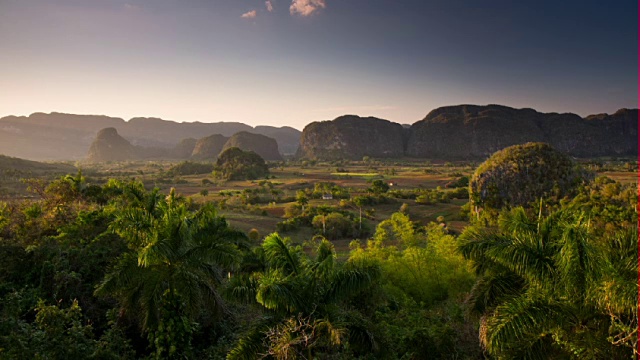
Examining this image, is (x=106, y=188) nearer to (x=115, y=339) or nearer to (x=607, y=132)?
(x=115, y=339)

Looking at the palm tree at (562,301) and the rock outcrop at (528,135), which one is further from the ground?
the rock outcrop at (528,135)

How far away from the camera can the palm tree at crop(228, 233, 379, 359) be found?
748cm

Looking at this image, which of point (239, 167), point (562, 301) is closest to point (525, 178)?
point (562, 301)

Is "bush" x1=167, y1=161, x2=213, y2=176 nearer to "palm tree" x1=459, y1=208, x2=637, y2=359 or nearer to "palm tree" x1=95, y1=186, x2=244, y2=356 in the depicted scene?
"palm tree" x1=95, y1=186, x2=244, y2=356

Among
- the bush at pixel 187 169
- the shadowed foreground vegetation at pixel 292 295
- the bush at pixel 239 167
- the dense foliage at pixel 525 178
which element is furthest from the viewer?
the bush at pixel 187 169

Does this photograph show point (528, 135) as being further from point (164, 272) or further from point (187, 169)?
point (164, 272)

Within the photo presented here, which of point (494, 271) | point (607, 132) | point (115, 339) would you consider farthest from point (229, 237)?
point (607, 132)

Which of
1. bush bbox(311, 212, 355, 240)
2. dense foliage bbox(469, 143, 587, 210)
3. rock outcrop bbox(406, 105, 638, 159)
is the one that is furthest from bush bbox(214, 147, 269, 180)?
rock outcrop bbox(406, 105, 638, 159)

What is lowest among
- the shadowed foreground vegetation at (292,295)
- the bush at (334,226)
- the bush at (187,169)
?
the bush at (334,226)

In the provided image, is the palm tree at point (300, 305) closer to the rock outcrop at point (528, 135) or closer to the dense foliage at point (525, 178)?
the dense foliage at point (525, 178)

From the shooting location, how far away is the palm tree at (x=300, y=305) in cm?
748

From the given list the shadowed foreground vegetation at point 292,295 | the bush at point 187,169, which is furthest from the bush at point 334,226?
the bush at point 187,169

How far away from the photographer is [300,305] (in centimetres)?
805

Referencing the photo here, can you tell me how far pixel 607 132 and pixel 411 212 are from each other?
192746 mm
